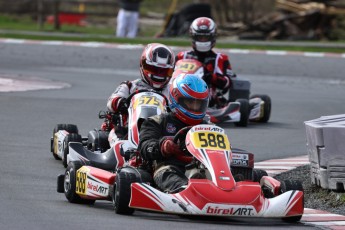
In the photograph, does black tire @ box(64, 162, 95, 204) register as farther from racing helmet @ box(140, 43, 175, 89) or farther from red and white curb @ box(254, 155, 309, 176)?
red and white curb @ box(254, 155, 309, 176)

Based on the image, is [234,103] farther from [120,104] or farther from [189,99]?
[189,99]

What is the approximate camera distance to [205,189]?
764 centimetres

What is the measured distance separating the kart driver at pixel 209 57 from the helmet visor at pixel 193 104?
6.56 metres

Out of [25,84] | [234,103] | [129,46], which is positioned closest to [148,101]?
[234,103]

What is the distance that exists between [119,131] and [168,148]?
2167mm

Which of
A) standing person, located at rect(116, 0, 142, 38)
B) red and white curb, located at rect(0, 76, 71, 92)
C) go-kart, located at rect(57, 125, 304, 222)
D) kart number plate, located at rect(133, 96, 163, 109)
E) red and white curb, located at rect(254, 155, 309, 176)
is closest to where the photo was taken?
go-kart, located at rect(57, 125, 304, 222)

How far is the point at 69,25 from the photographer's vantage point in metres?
34.1

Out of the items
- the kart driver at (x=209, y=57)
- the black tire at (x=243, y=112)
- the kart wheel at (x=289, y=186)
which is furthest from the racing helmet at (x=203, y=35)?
the kart wheel at (x=289, y=186)

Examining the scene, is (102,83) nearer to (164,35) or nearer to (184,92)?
(164,35)

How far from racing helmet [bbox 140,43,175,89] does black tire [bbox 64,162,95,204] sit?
1989mm

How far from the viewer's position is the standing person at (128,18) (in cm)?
2708

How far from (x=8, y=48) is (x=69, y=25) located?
35.7 feet

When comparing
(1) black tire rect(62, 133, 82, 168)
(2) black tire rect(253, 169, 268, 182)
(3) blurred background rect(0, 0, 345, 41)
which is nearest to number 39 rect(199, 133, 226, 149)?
(2) black tire rect(253, 169, 268, 182)

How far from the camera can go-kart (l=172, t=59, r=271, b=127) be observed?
1466 cm
